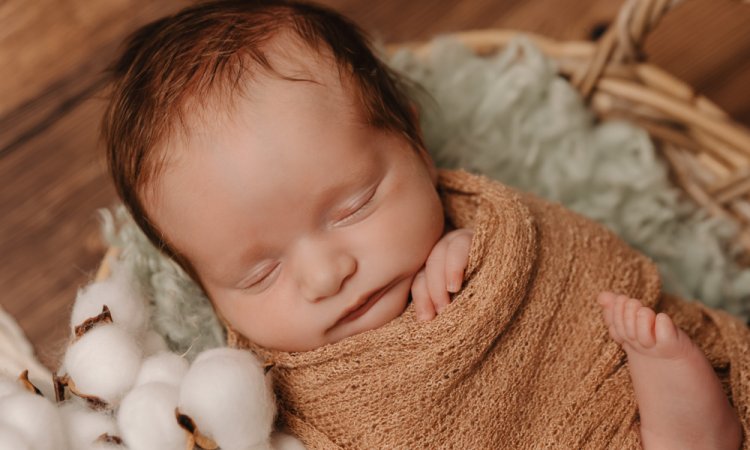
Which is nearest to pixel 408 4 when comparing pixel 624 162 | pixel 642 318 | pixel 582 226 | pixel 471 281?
pixel 624 162

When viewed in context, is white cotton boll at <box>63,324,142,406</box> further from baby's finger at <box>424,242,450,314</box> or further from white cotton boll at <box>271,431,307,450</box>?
baby's finger at <box>424,242,450,314</box>

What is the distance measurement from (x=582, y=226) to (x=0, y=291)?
3.57ft

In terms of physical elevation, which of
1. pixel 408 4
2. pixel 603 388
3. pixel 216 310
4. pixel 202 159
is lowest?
pixel 603 388

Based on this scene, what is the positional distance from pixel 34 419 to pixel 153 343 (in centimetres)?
25

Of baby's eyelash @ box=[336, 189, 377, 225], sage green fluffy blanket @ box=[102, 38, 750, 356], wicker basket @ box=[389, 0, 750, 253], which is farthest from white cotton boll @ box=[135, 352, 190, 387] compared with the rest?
wicker basket @ box=[389, 0, 750, 253]

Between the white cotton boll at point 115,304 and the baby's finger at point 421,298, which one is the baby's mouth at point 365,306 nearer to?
the baby's finger at point 421,298

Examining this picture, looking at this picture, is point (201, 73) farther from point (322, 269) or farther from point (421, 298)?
point (421, 298)

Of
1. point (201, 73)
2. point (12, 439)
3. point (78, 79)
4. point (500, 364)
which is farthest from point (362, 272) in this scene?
point (78, 79)

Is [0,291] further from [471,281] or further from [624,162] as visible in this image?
[624,162]

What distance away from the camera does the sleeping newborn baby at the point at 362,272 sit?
94 centimetres

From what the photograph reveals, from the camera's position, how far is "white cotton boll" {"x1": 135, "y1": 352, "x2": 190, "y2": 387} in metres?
0.94

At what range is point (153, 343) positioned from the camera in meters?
1.09

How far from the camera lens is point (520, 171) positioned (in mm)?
1432

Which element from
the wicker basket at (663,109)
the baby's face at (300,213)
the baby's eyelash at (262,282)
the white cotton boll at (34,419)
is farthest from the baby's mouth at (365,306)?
the wicker basket at (663,109)
